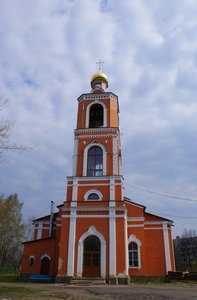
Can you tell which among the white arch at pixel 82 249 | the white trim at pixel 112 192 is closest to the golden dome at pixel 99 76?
the white trim at pixel 112 192

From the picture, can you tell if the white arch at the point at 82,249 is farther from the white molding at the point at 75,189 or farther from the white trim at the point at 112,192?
the white molding at the point at 75,189

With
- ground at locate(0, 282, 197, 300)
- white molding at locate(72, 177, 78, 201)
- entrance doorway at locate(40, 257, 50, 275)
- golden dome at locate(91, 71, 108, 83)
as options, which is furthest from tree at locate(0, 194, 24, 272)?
ground at locate(0, 282, 197, 300)

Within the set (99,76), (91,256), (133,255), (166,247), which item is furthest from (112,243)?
(99,76)

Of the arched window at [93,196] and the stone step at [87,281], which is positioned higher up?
the arched window at [93,196]

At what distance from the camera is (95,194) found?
21828 mm

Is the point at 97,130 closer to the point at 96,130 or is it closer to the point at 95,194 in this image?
the point at 96,130

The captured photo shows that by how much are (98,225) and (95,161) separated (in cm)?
545

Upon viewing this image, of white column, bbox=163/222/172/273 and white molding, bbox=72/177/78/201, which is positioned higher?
white molding, bbox=72/177/78/201

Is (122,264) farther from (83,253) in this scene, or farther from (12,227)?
(12,227)

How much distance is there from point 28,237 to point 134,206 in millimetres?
27647

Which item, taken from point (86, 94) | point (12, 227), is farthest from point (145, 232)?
point (12, 227)

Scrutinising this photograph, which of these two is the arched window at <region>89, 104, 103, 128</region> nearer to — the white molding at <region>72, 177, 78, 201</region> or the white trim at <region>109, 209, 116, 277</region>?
the white molding at <region>72, 177, 78, 201</region>

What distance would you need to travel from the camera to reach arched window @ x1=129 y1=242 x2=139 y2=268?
839 inches

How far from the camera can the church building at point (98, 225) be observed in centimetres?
1952
